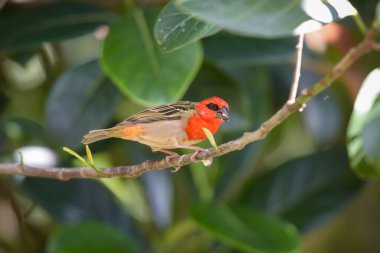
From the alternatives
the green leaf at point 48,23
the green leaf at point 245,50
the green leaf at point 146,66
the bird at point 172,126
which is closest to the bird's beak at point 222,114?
the bird at point 172,126

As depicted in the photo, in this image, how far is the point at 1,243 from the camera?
248 cm

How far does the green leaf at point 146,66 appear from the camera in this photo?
1.62 meters

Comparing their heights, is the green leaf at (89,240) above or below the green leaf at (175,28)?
below

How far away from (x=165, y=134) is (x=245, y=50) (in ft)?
3.23

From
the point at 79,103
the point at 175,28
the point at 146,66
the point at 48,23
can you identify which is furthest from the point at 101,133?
the point at 48,23

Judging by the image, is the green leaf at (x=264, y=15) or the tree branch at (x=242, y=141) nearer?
the tree branch at (x=242, y=141)

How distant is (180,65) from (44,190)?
79 centimetres

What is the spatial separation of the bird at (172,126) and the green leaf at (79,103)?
85 cm

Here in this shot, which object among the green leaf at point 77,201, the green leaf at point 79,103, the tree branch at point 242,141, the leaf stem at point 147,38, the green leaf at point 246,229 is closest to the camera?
the tree branch at point 242,141

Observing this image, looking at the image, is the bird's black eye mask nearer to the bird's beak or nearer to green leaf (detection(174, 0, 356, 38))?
the bird's beak

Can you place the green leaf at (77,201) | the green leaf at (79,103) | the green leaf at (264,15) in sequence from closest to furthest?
the green leaf at (264,15), the green leaf at (79,103), the green leaf at (77,201)

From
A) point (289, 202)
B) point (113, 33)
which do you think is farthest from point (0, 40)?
point (289, 202)

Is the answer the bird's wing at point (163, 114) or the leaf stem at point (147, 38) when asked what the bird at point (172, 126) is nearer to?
the bird's wing at point (163, 114)

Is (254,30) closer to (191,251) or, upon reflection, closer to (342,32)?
(342,32)
